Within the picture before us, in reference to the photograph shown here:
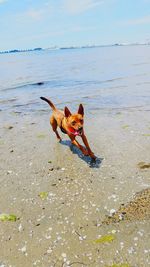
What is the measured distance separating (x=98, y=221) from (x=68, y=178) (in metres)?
2.02

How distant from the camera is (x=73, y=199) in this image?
21.0ft

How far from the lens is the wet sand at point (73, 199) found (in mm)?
4801

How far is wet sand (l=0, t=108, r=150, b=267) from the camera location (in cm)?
480

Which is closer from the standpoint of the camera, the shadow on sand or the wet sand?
the wet sand

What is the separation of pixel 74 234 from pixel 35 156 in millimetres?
4054

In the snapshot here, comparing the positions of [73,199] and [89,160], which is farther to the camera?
[89,160]

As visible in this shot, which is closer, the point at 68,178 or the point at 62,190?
the point at 62,190

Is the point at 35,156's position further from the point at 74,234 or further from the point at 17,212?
the point at 74,234

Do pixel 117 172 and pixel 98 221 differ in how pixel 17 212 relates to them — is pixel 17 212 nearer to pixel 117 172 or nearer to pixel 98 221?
→ pixel 98 221

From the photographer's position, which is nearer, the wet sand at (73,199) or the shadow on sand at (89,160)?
the wet sand at (73,199)

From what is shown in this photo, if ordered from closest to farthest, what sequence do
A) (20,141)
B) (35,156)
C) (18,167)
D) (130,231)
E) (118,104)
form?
(130,231) → (18,167) → (35,156) → (20,141) → (118,104)

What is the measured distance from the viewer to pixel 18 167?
27.2 ft

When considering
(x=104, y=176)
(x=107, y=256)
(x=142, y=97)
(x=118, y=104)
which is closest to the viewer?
(x=107, y=256)

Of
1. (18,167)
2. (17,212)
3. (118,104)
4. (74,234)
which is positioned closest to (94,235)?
(74,234)
